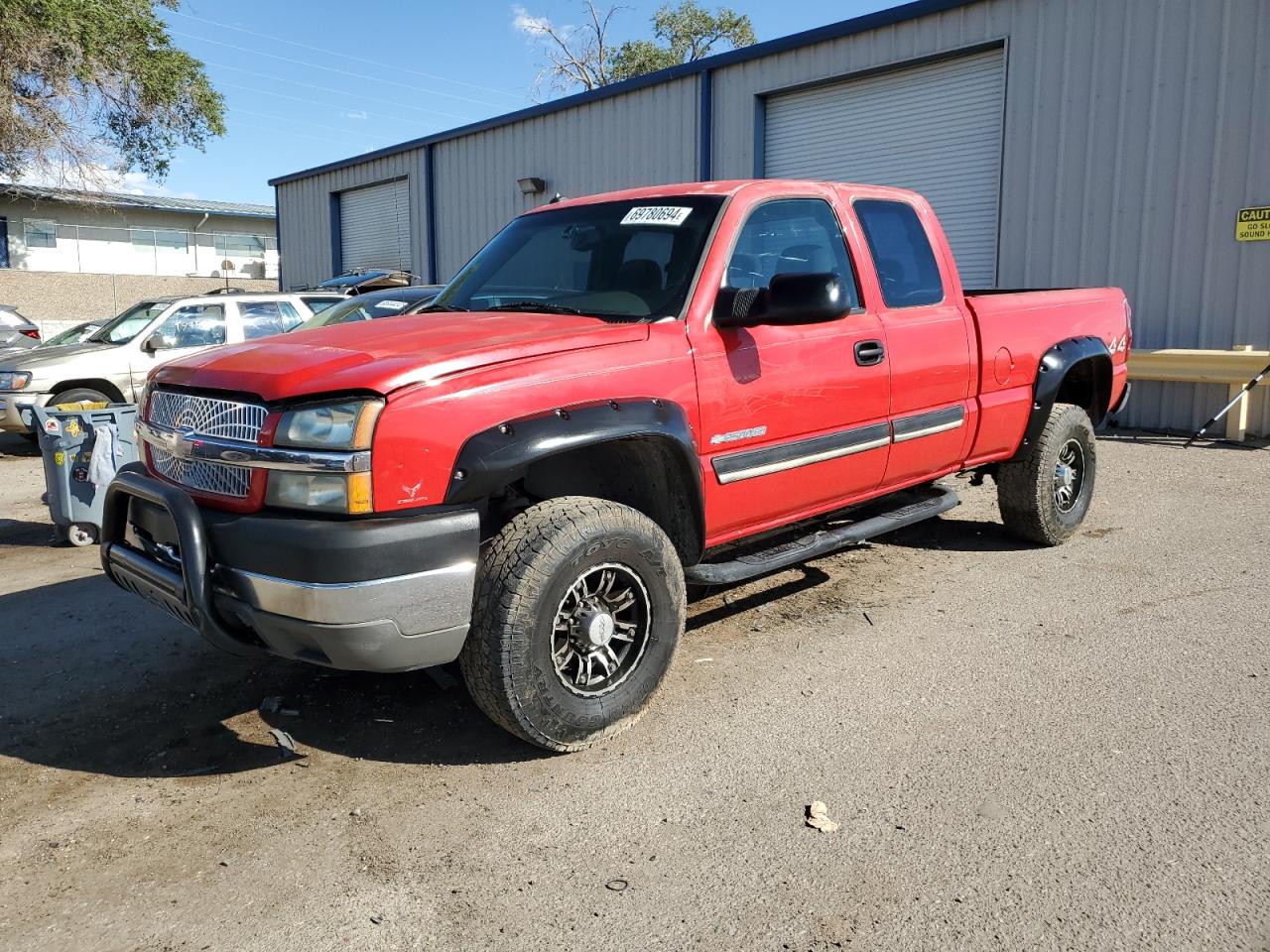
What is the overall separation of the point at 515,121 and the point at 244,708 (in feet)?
55.0

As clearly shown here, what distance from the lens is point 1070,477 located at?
20.3ft

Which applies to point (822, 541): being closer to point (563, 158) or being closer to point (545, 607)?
point (545, 607)

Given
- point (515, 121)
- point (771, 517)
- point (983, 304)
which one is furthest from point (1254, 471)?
point (515, 121)

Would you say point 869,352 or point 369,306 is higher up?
point 369,306

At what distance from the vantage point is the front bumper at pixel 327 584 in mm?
2902

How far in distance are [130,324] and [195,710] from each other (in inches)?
342

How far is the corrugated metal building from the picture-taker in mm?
10250

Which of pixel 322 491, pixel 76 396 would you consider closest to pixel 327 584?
pixel 322 491

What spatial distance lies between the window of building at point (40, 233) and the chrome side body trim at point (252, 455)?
1521 inches

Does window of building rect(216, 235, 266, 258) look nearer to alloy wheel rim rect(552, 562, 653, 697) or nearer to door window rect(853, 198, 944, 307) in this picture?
door window rect(853, 198, 944, 307)

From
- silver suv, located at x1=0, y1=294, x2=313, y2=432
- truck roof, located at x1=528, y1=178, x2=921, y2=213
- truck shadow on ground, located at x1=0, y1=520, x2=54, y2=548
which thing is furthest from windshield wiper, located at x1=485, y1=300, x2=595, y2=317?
silver suv, located at x1=0, y1=294, x2=313, y2=432

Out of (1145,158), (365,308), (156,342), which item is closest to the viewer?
(365,308)

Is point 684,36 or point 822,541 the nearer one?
point 822,541

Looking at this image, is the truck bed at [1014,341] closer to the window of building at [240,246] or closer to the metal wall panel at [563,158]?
the metal wall panel at [563,158]
